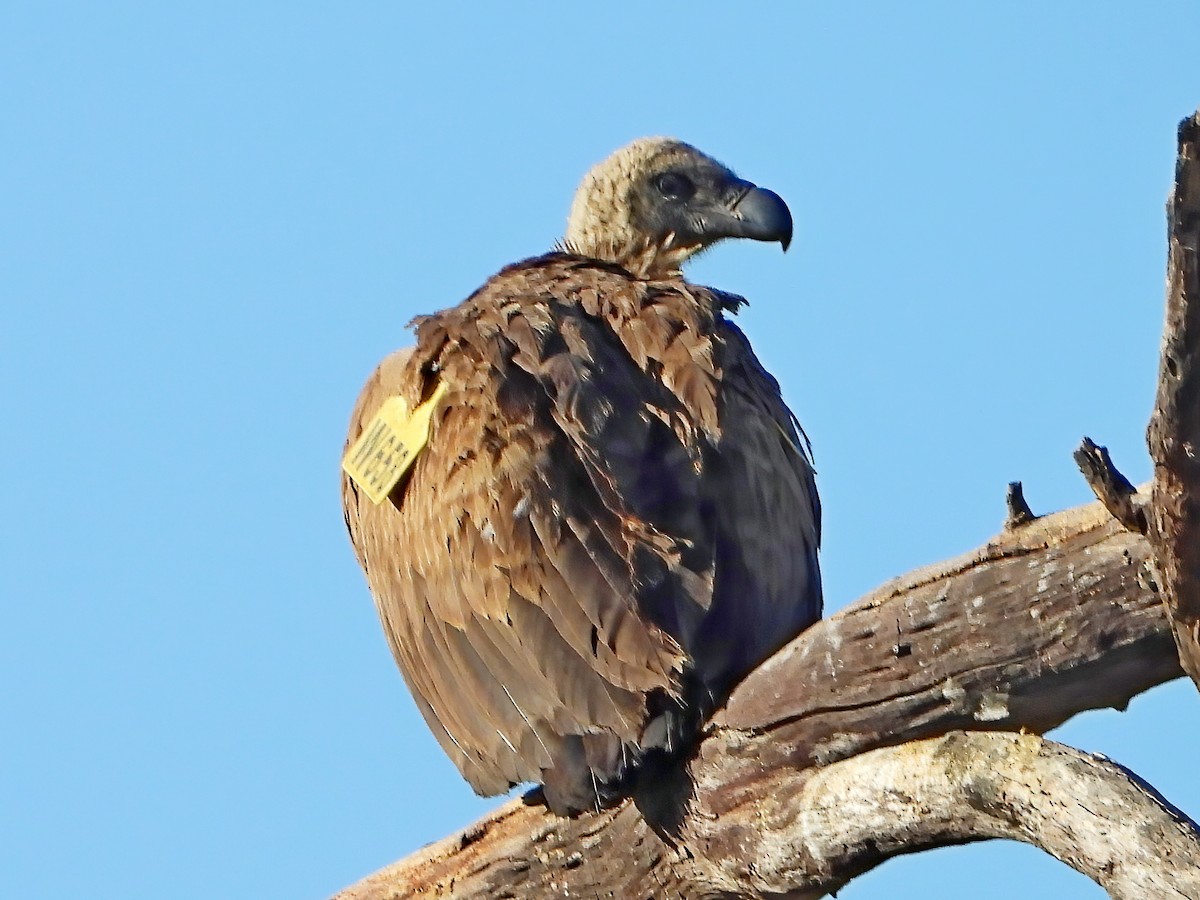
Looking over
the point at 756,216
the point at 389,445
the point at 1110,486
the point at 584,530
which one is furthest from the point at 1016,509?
the point at 756,216

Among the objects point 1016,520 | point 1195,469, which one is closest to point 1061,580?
point 1016,520

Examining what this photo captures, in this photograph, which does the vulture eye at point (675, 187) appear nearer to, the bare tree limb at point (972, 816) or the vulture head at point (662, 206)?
the vulture head at point (662, 206)

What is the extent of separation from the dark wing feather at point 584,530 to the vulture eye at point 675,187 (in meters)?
1.33

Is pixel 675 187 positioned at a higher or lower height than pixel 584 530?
higher

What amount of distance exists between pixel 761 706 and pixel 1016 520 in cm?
72

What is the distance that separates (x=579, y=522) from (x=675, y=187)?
2698mm

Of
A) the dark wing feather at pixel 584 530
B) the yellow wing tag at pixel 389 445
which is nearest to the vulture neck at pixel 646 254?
the dark wing feather at pixel 584 530

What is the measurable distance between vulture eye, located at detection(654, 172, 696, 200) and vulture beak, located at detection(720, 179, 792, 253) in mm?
174

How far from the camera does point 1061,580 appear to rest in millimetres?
3520

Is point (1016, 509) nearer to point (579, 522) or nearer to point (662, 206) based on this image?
point (579, 522)

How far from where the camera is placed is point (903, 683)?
371 centimetres

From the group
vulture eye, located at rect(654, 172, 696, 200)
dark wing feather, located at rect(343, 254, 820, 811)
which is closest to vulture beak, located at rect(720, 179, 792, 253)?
vulture eye, located at rect(654, 172, 696, 200)

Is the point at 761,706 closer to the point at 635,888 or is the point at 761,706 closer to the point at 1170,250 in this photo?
the point at 635,888

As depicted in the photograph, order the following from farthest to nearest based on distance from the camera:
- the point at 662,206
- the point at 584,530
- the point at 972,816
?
1. the point at 662,206
2. the point at 584,530
3. the point at 972,816
